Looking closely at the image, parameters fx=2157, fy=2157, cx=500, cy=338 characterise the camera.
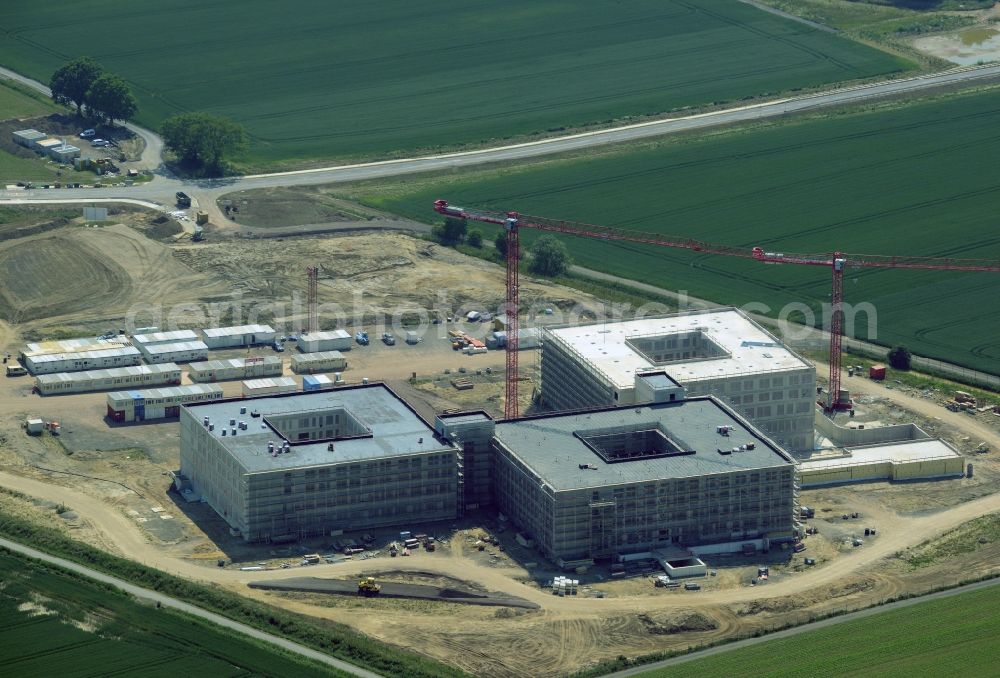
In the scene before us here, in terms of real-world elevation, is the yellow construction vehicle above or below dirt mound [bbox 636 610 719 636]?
above

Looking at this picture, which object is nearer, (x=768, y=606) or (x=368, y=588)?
(x=768, y=606)

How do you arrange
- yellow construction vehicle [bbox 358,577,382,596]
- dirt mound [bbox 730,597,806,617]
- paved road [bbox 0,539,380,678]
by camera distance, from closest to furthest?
paved road [bbox 0,539,380,678] < dirt mound [bbox 730,597,806,617] < yellow construction vehicle [bbox 358,577,382,596]

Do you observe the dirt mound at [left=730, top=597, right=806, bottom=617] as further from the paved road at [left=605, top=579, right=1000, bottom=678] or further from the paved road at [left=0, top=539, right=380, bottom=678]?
the paved road at [left=0, top=539, right=380, bottom=678]

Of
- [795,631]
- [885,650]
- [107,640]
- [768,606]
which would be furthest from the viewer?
[768,606]

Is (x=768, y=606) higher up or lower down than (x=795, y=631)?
higher up

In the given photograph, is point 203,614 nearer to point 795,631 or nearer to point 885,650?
point 795,631

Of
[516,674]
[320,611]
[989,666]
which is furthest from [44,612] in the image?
[989,666]

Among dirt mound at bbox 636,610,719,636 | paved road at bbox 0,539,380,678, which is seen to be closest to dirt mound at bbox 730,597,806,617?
dirt mound at bbox 636,610,719,636

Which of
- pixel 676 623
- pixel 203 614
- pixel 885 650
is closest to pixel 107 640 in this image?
pixel 203 614
